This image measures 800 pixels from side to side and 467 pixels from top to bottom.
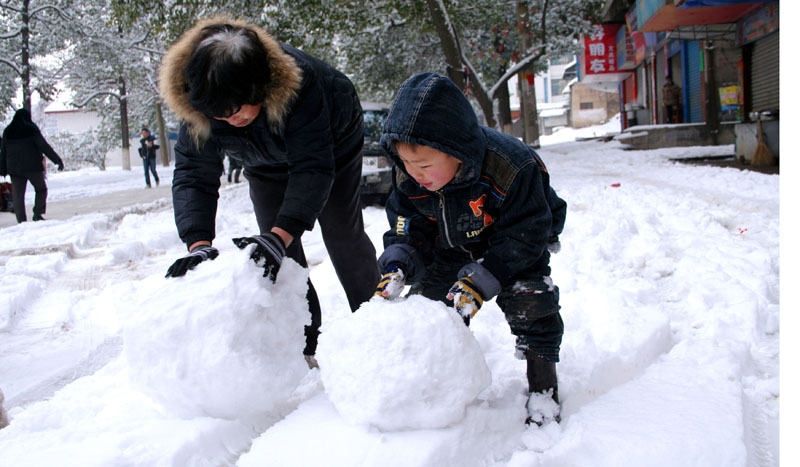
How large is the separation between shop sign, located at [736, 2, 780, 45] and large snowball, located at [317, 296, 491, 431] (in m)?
13.0

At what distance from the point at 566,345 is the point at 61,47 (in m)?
24.2

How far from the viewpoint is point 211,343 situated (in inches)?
68.3

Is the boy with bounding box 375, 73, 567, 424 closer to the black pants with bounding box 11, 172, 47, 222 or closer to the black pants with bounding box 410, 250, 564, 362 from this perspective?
the black pants with bounding box 410, 250, 564, 362

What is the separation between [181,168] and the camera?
2264mm

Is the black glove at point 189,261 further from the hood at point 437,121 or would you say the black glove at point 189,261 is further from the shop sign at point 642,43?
the shop sign at point 642,43

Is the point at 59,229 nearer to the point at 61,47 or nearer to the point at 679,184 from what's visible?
the point at 679,184

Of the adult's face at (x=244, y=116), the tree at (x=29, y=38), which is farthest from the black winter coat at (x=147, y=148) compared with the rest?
the adult's face at (x=244, y=116)

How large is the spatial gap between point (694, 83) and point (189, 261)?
20494 mm

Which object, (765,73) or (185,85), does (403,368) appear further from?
(765,73)

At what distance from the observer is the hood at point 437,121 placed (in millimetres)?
1819

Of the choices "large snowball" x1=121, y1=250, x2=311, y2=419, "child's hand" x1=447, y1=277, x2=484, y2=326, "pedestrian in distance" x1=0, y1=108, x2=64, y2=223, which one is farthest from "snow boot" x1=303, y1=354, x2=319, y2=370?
"pedestrian in distance" x1=0, y1=108, x2=64, y2=223

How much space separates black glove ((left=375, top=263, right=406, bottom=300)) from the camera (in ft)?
6.49

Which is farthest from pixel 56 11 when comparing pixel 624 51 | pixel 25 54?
pixel 624 51

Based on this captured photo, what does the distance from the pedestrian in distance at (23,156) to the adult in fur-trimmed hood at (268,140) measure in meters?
7.35
